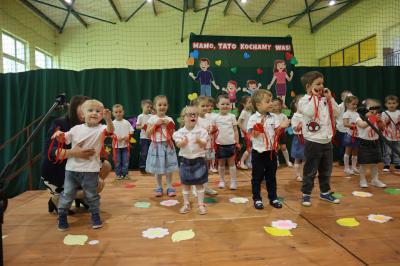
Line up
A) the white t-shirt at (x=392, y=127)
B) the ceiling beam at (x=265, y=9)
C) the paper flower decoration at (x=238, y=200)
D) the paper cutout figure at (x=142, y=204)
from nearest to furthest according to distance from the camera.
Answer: the paper cutout figure at (x=142, y=204) → the paper flower decoration at (x=238, y=200) → the white t-shirt at (x=392, y=127) → the ceiling beam at (x=265, y=9)

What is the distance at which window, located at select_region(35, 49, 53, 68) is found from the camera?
1111 centimetres

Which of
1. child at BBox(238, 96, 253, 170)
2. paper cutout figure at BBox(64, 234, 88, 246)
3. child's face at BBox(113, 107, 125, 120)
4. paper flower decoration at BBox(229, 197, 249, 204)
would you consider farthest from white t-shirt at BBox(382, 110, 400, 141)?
paper cutout figure at BBox(64, 234, 88, 246)

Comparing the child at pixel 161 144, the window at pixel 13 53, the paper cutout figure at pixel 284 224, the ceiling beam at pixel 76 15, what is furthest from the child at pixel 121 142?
the ceiling beam at pixel 76 15

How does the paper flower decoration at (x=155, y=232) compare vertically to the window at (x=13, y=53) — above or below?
below

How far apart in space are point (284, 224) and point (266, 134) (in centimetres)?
97

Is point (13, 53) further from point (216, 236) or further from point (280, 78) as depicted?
point (216, 236)

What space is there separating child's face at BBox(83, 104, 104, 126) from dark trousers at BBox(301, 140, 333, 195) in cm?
215

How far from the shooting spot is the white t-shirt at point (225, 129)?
4.05 meters

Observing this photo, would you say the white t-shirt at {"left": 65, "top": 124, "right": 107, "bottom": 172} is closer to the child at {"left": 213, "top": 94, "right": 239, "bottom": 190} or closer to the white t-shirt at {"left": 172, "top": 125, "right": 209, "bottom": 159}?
the white t-shirt at {"left": 172, "top": 125, "right": 209, "bottom": 159}

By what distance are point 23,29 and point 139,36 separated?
4.19 m

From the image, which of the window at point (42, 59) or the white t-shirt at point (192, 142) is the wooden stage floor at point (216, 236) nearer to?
the white t-shirt at point (192, 142)

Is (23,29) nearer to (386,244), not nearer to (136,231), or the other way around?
(136,231)

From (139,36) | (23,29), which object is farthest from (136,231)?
Answer: (139,36)

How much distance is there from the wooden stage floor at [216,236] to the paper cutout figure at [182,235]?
5 centimetres
